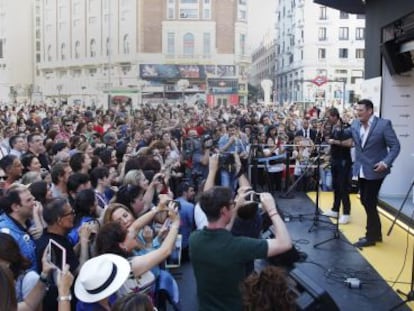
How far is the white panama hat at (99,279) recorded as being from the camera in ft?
9.28

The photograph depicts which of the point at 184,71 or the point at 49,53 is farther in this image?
the point at 49,53

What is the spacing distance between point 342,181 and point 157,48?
192ft

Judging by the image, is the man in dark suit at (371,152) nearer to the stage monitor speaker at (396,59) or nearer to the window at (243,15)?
the stage monitor speaker at (396,59)

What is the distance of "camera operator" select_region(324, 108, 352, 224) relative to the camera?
8172 mm

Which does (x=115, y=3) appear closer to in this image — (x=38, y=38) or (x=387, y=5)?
(x=38, y=38)

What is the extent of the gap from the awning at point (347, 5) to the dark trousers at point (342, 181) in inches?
175

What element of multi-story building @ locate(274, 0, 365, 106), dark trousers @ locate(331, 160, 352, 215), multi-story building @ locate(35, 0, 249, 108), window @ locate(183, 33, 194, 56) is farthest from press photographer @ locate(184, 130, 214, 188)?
multi-story building @ locate(274, 0, 365, 106)

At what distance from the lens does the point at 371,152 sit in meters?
7.07

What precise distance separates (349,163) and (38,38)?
78.7 meters

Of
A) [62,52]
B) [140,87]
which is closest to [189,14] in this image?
[140,87]

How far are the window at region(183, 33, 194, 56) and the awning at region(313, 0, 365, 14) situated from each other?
172ft

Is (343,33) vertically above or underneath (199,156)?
above

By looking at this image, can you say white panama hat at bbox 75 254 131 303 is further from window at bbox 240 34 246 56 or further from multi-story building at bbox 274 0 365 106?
multi-story building at bbox 274 0 365 106

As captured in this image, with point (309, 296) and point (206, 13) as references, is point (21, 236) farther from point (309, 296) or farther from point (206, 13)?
point (206, 13)
